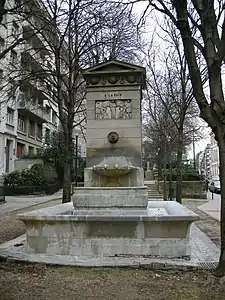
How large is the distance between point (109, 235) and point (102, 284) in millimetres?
1803

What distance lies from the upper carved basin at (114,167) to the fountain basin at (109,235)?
2021 mm

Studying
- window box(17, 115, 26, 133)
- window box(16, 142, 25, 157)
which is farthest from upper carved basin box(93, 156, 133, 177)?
window box(16, 142, 25, 157)

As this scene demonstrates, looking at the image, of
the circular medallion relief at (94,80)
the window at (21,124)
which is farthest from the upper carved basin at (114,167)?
the window at (21,124)

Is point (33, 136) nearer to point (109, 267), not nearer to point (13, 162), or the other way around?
point (13, 162)

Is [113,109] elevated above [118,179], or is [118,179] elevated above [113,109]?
[113,109]

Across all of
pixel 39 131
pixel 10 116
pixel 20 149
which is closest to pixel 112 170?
pixel 10 116

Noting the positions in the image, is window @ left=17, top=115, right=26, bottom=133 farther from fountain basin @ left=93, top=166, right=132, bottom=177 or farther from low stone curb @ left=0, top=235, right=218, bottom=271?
low stone curb @ left=0, top=235, right=218, bottom=271

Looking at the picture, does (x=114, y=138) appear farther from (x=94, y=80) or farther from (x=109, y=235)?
(x=109, y=235)

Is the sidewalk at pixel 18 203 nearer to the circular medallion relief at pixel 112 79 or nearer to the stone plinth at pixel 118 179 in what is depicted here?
the stone plinth at pixel 118 179

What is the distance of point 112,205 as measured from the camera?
28.3 ft

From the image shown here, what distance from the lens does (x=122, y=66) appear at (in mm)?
9781

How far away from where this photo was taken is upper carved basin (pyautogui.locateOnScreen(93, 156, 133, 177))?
9.07 metres

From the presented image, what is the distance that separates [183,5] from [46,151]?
32.5m

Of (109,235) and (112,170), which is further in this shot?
(112,170)
